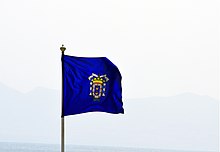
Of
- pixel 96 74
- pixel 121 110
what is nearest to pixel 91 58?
pixel 96 74

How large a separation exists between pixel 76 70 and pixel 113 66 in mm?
1165

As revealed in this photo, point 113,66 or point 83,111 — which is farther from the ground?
point 113,66

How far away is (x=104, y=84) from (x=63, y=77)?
1313mm

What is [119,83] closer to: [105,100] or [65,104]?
[105,100]

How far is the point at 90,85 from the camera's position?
782 inches

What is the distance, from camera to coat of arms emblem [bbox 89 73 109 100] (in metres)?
19.8

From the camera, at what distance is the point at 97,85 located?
779 inches

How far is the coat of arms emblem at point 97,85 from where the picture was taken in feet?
65.0

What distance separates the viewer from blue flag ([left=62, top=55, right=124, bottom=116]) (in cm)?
1961

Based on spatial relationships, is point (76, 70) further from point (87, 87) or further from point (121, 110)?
point (121, 110)

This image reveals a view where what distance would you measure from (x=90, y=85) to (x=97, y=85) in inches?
8.9

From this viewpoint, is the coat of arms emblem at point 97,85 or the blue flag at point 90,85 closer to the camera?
the blue flag at point 90,85

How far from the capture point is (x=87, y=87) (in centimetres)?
1989

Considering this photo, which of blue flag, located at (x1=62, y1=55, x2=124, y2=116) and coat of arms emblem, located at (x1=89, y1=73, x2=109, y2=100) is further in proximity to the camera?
coat of arms emblem, located at (x1=89, y1=73, x2=109, y2=100)
